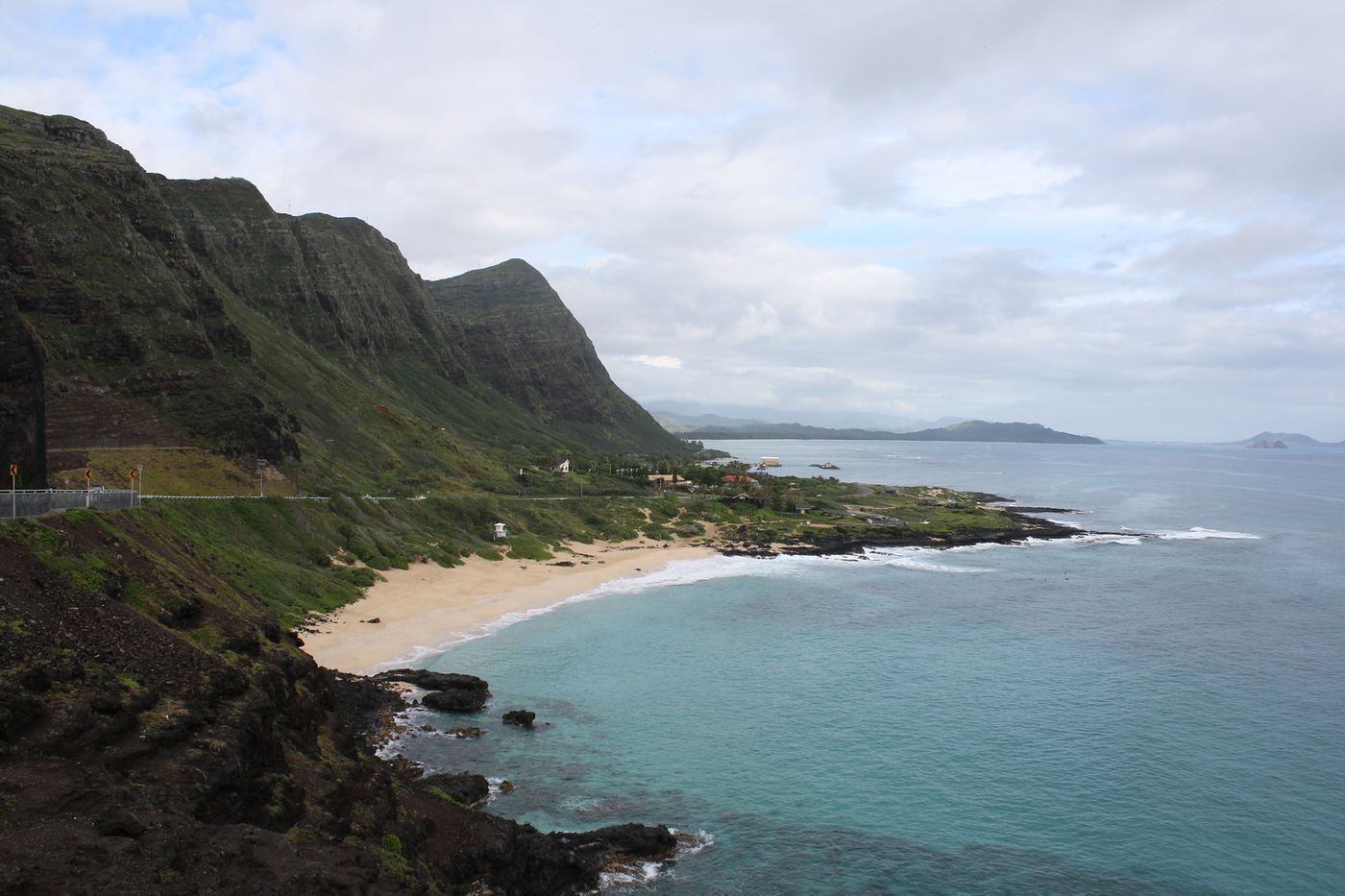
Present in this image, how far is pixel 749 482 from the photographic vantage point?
6029 inches

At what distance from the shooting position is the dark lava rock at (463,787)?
31.1 metres

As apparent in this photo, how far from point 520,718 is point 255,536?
32.1 metres

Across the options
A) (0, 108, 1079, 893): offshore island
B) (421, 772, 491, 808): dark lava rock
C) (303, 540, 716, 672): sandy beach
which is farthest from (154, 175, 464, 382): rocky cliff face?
(421, 772, 491, 808): dark lava rock

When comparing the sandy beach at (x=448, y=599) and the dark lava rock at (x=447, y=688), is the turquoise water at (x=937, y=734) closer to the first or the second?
the dark lava rock at (x=447, y=688)

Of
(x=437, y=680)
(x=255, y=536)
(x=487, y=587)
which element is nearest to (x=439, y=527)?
(x=487, y=587)

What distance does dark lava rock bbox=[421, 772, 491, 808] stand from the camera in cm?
3111

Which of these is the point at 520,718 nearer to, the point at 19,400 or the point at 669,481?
the point at 19,400

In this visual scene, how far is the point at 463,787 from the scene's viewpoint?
1248 inches

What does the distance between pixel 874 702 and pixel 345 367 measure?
132210mm

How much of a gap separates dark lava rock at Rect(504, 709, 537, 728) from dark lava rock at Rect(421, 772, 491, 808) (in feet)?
25.0

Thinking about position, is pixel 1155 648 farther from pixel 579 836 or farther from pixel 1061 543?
pixel 1061 543

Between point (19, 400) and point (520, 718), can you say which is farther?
point (520, 718)

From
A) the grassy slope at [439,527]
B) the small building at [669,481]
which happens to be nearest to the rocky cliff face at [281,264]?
the grassy slope at [439,527]

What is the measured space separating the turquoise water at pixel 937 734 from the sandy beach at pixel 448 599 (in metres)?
3.85
